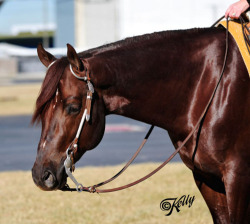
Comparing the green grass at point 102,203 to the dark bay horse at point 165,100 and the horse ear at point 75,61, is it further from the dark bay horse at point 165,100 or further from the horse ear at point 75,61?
the horse ear at point 75,61

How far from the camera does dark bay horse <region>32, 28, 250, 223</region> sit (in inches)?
135

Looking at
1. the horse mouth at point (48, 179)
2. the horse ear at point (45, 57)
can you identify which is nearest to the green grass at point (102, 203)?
the horse mouth at point (48, 179)

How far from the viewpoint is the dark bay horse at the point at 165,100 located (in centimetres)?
344

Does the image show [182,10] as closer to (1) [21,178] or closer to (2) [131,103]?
(1) [21,178]

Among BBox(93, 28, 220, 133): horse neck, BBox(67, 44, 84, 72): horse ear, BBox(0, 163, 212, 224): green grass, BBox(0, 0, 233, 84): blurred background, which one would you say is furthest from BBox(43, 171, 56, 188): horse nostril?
BBox(0, 0, 233, 84): blurred background

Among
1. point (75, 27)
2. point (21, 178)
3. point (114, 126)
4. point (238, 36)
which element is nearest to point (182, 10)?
point (75, 27)

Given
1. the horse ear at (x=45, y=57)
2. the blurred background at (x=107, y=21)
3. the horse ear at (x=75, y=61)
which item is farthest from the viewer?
the blurred background at (x=107, y=21)

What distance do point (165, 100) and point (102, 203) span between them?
10.7ft

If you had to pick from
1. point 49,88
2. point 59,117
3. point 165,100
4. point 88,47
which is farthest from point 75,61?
point 88,47

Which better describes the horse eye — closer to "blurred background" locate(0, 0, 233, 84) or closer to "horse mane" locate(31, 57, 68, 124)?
"horse mane" locate(31, 57, 68, 124)

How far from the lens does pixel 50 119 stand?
3443mm

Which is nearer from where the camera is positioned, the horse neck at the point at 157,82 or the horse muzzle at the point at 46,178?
the horse muzzle at the point at 46,178

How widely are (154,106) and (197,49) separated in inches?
20.1

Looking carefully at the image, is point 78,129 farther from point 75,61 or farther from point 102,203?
point 102,203
